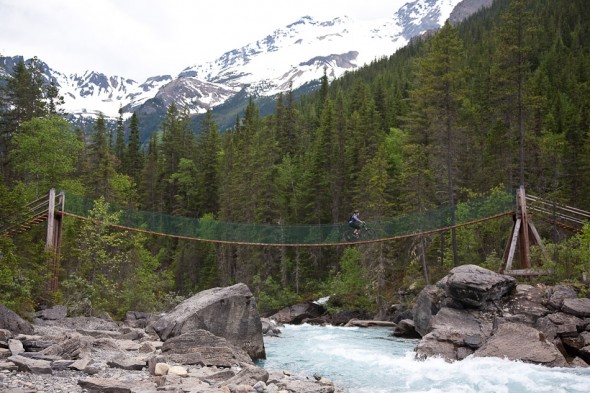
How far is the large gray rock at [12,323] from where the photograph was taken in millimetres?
11680

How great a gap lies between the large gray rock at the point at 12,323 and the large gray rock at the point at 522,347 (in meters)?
10.5

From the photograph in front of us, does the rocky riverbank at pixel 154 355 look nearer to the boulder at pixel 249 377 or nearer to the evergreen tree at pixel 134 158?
the boulder at pixel 249 377

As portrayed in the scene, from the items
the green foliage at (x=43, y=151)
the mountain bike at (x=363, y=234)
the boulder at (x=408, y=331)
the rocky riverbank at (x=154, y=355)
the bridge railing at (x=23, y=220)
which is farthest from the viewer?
the green foliage at (x=43, y=151)

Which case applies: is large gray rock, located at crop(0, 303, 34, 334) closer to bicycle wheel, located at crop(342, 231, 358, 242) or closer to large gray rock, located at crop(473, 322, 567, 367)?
large gray rock, located at crop(473, 322, 567, 367)

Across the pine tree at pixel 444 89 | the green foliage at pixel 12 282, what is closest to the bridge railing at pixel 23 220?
the green foliage at pixel 12 282

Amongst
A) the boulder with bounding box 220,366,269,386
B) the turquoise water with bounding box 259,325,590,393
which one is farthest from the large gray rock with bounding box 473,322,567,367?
the boulder with bounding box 220,366,269,386

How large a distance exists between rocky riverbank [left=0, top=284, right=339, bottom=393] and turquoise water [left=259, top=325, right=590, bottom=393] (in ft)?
3.96

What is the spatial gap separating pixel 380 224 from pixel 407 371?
36.2ft

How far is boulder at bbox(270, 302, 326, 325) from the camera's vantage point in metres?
30.4

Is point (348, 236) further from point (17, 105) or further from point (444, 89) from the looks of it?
point (17, 105)

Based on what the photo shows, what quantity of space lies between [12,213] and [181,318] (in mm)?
5629

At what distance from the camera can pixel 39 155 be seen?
29.3 m

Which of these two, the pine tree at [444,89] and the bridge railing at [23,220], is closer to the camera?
the bridge railing at [23,220]

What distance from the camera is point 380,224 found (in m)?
23.1
